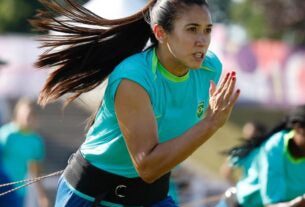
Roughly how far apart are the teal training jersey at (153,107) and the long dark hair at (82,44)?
207 millimetres

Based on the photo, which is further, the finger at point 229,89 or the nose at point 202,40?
the nose at point 202,40

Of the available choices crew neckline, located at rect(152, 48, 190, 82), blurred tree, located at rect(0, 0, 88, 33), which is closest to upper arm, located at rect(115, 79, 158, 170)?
crew neckline, located at rect(152, 48, 190, 82)

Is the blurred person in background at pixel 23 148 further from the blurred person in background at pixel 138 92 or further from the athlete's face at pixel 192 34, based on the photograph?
the athlete's face at pixel 192 34

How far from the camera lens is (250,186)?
7.14m

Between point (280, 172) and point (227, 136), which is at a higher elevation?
point (280, 172)

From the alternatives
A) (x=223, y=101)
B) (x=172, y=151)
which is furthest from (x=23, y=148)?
(x=223, y=101)

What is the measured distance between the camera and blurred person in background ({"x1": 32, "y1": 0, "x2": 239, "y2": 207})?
15.2 feet

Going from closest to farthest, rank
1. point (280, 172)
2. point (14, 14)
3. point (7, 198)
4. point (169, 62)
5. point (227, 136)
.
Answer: point (169, 62), point (280, 172), point (7, 198), point (227, 136), point (14, 14)

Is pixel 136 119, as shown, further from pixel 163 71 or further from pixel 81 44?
pixel 81 44

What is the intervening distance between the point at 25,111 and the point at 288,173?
4.15 meters

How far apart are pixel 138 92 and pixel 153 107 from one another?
147mm

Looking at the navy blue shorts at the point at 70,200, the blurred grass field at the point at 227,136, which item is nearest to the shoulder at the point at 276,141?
the navy blue shorts at the point at 70,200

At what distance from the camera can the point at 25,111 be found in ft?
34.3

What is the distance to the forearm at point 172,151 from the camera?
4512 mm
